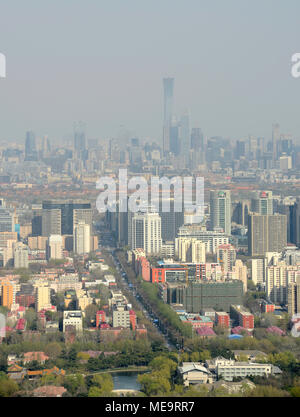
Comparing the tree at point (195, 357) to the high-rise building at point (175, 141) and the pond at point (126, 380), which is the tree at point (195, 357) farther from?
the high-rise building at point (175, 141)

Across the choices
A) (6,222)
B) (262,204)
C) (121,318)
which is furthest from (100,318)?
(262,204)

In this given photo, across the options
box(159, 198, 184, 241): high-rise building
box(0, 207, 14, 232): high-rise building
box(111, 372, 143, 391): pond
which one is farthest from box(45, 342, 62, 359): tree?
box(0, 207, 14, 232): high-rise building

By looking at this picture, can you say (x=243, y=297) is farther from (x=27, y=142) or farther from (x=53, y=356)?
(x=27, y=142)

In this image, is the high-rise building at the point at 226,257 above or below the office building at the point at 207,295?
above

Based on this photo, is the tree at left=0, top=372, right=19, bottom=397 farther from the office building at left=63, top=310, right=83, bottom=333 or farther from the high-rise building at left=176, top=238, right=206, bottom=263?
the high-rise building at left=176, top=238, right=206, bottom=263

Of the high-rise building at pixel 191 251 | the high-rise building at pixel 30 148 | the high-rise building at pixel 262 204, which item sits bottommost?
the high-rise building at pixel 191 251

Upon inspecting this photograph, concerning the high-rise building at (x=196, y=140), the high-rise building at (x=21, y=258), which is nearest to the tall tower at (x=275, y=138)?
the high-rise building at (x=196, y=140)

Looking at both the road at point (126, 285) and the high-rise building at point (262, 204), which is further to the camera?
the high-rise building at point (262, 204)
